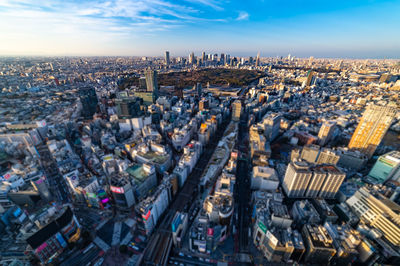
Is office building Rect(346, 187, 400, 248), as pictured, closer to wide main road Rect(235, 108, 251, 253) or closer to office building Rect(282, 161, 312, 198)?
office building Rect(282, 161, 312, 198)

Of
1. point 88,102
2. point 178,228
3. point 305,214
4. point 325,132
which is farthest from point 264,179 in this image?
point 88,102

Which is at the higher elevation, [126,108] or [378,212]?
[126,108]

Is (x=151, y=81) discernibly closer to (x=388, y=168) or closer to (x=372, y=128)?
(x=372, y=128)

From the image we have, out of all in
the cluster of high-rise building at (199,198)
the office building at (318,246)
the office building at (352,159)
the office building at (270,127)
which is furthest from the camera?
the office building at (270,127)

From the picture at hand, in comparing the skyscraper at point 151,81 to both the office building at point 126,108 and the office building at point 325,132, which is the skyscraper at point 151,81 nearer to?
the office building at point 126,108

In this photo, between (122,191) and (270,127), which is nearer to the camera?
(122,191)

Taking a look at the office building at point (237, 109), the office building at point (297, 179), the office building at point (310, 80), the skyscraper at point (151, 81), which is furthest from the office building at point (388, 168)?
the office building at point (310, 80)
